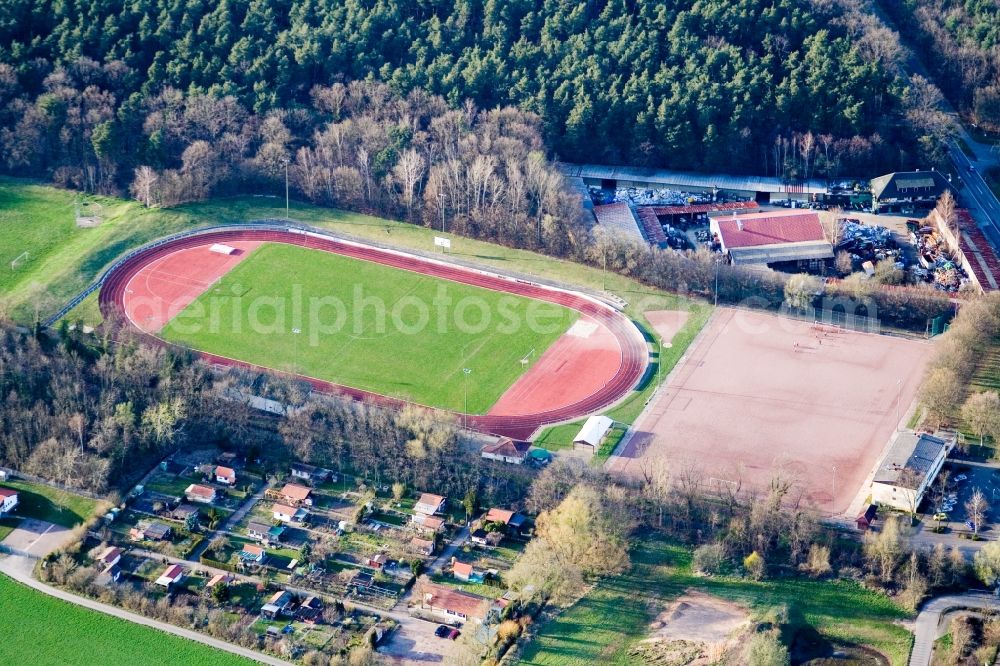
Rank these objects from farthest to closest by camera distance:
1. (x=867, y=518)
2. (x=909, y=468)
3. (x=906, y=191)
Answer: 1. (x=906, y=191)
2. (x=909, y=468)
3. (x=867, y=518)

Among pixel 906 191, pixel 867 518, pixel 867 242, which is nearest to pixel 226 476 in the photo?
pixel 867 518

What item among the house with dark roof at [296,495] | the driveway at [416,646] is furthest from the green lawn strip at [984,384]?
the house with dark roof at [296,495]

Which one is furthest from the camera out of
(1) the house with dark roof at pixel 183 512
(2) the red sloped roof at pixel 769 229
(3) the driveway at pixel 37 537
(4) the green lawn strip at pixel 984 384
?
(2) the red sloped roof at pixel 769 229

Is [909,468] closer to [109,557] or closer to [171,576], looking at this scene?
[171,576]

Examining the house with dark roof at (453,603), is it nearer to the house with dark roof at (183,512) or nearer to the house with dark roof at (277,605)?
the house with dark roof at (277,605)

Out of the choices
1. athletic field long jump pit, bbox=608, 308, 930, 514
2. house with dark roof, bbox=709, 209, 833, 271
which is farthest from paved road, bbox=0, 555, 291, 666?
house with dark roof, bbox=709, 209, 833, 271

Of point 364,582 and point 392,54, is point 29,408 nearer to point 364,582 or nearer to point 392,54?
point 364,582
